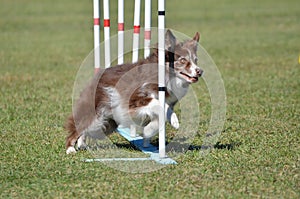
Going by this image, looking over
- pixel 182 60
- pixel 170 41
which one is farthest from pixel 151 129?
pixel 170 41

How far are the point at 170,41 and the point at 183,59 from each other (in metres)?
0.26

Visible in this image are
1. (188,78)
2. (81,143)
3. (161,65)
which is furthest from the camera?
(81,143)

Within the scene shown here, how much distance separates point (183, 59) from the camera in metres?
7.88

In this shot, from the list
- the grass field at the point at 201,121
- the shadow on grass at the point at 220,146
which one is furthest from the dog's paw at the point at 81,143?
the shadow on grass at the point at 220,146

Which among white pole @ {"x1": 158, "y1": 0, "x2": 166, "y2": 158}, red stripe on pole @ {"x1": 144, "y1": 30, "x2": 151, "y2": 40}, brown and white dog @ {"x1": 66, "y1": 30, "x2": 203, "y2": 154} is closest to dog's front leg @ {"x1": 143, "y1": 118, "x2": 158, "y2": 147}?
brown and white dog @ {"x1": 66, "y1": 30, "x2": 203, "y2": 154}

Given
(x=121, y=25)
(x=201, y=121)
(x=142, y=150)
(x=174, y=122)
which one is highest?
(x=121, y=25)

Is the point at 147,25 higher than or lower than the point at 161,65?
higher

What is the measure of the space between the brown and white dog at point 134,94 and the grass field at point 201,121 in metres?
0.46

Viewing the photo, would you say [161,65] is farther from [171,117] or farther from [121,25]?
[121,25]

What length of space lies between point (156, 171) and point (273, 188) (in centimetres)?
129

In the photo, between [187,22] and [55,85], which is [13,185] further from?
[187,22]

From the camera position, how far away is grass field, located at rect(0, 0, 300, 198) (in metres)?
6.33

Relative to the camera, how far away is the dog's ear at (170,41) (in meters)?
7.72

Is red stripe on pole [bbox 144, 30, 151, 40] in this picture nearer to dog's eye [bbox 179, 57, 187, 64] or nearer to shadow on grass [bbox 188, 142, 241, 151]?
dog's eye [bbox 179, 57, 187, 64]
